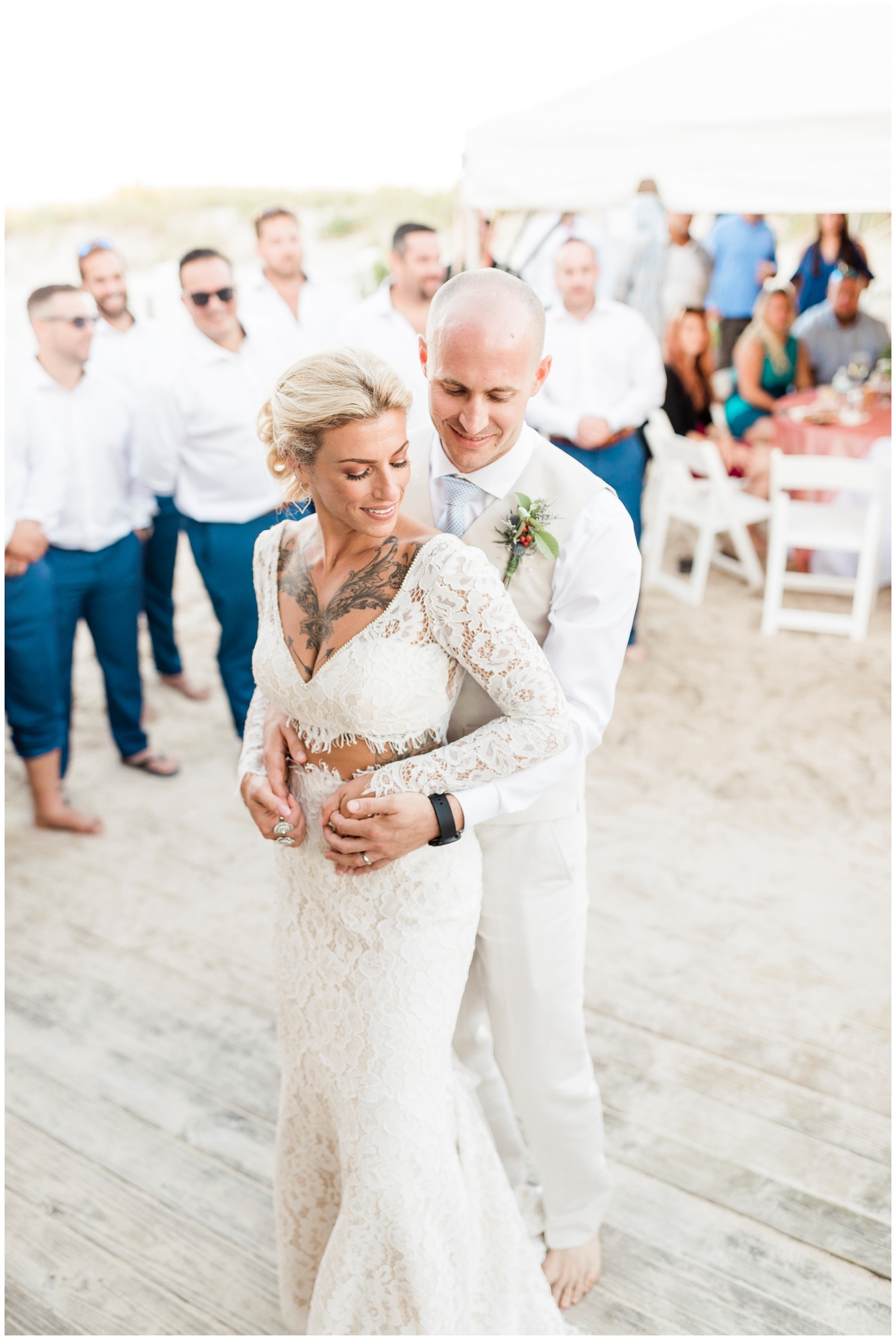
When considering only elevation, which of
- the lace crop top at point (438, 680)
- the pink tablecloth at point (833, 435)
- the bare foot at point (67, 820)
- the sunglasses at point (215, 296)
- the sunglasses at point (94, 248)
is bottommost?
the bare foot at point (67, 820)

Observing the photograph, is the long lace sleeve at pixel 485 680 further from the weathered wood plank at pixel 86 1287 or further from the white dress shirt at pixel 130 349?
the white dress shirt at pixel 130 349

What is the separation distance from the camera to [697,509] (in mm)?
6254

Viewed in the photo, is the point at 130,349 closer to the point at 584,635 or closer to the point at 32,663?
the point at 32,663

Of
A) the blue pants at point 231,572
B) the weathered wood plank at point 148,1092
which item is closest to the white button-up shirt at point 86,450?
the blue pants at point 231,572

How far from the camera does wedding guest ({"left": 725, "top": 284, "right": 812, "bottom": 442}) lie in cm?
744

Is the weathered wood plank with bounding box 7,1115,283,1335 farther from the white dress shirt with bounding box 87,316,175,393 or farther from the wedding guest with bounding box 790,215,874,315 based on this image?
the wedding guest with bounding box 790,215,874,315

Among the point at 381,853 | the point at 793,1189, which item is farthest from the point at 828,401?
the point at 381,853

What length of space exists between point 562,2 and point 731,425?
3447 millimetres

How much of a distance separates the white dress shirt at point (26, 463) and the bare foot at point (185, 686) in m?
1.45

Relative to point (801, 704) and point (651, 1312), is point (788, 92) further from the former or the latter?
point (651, 1312)

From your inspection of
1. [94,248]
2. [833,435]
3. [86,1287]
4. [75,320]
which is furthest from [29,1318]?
[833,435]

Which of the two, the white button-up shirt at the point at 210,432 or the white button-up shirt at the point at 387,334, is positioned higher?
the white button-up shirt at the point at 387,334

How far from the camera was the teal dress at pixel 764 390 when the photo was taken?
24.6 feet

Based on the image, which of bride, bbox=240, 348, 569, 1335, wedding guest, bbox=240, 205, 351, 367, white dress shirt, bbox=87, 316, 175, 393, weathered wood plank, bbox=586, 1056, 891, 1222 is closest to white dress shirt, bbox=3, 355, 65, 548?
white dress shirt, bbox=87, 316, 175, 393
